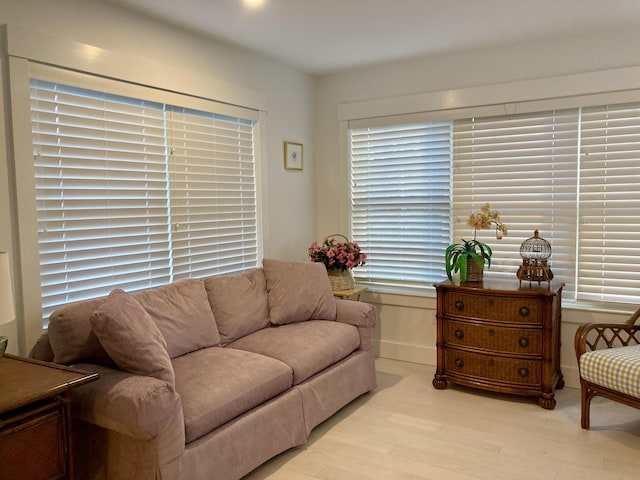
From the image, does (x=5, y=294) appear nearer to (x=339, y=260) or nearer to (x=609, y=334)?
(x=339, y=260)

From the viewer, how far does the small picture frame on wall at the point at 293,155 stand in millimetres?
4211

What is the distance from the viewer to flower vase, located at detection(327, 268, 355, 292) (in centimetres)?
396

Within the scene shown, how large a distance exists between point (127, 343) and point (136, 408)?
1.00 feet

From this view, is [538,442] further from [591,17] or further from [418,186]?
[591,17]

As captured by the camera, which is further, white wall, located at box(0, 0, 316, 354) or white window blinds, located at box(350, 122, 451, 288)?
white window blinds, located at box(350, 122, 451, 288)

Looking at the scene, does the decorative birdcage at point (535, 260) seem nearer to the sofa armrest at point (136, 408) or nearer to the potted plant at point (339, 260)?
the potted plant at point (339, 260)

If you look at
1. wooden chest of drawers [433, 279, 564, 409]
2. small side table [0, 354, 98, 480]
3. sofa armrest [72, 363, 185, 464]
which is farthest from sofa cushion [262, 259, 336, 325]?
small side table [0, 354, 98, 480]

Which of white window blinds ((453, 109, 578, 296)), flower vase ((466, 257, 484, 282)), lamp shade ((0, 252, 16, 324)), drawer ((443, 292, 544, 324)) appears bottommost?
drawer ((443, 292, 544, 324))

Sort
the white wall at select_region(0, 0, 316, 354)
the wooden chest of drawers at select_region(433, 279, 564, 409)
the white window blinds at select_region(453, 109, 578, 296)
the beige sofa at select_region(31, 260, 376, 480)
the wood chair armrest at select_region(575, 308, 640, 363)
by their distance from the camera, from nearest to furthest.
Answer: the beige sofa at select_region(31, 260, 376, 480) < the white wall at select_region(0, 0, 316, 354) < the wood chair armrest at select_region(575, 308, 640, 363) < the wooden chest of drawers at select_region(433, 279, 564, 409) < the white window blinds at select_region(453, 109, 578, 296)

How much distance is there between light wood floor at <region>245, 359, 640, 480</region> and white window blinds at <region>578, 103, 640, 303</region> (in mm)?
789

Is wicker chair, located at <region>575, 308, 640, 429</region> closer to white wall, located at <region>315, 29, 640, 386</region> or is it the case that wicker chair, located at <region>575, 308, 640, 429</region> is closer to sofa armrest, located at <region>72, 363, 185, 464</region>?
white wall, located at <region>315, 29, 640, 386</region>

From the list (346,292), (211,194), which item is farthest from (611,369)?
(211,194)

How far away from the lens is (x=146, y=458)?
2025 mm

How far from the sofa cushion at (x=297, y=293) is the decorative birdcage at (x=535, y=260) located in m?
1.32
